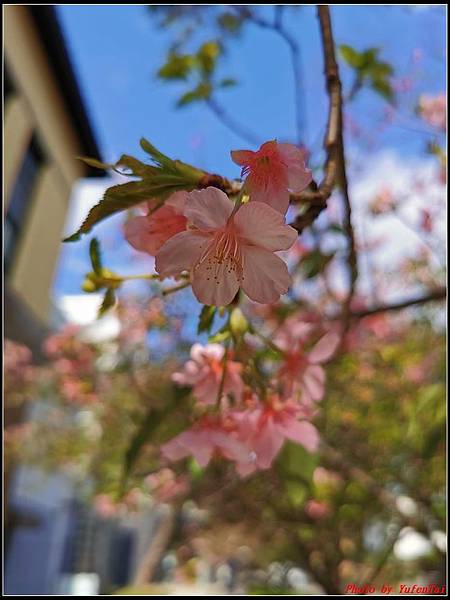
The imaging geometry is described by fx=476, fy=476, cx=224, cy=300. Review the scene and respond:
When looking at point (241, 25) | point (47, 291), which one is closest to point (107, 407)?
point (241, 25)

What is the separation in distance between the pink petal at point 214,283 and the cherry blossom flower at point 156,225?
7cm

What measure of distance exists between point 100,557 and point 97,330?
647cm

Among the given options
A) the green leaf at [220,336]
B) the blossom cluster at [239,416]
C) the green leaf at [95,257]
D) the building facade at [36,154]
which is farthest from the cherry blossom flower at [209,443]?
the building facade at [36,154]

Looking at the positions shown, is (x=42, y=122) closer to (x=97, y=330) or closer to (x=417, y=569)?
(x=97, y=330)

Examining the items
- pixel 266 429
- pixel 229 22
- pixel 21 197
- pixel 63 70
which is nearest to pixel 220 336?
pixel 266 429

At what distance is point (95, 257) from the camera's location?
0.51 m

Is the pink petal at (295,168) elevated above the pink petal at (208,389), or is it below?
above

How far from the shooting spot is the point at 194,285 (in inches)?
14.8

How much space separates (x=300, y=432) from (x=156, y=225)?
0.30 meters

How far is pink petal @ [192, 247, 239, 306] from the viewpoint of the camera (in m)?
0.38

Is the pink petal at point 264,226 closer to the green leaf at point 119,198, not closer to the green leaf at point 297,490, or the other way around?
the green leaf at point 119,198

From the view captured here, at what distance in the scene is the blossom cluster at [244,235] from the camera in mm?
348

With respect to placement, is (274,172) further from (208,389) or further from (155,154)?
(208,389)

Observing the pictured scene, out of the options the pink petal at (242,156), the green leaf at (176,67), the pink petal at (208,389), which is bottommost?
the pink petal at (208,389)
